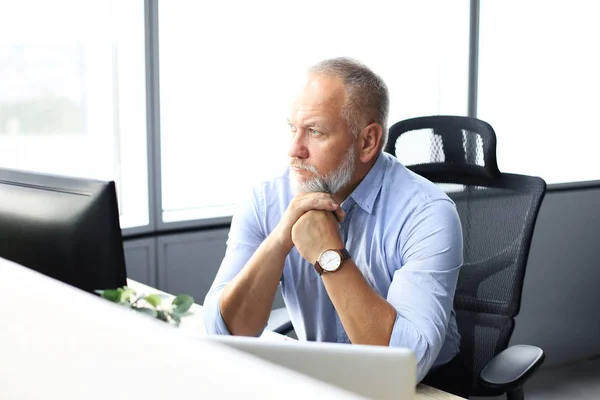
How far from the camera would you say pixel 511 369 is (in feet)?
5.47

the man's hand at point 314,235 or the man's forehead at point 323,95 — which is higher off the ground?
the man's forehead at point 323,95

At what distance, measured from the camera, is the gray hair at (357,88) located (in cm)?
177

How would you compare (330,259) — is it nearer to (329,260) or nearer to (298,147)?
(329,260)

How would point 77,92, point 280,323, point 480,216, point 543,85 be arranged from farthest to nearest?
point 543,85
point 77,92
point 480,216
point 280,323

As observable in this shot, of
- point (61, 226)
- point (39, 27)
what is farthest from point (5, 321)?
point (39, 27)

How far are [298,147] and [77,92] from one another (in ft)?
3.49

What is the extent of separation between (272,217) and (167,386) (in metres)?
1.56

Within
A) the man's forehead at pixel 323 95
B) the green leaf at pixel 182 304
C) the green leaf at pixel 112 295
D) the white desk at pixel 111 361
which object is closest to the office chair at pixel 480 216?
the man's forehead at pixel 323 95

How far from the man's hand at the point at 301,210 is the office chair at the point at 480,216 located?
12.1 inches

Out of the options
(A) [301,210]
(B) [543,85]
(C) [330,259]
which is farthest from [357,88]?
(B) [543,85]

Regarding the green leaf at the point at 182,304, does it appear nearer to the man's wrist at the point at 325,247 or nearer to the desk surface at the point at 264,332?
→ the desk surface at the point at 264,332

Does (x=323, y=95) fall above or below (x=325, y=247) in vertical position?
above

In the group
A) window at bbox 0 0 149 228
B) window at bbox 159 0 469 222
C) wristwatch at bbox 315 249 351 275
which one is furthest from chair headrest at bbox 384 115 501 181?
window at bbox 0 0 149 228

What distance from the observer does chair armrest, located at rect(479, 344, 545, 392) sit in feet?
5.32
